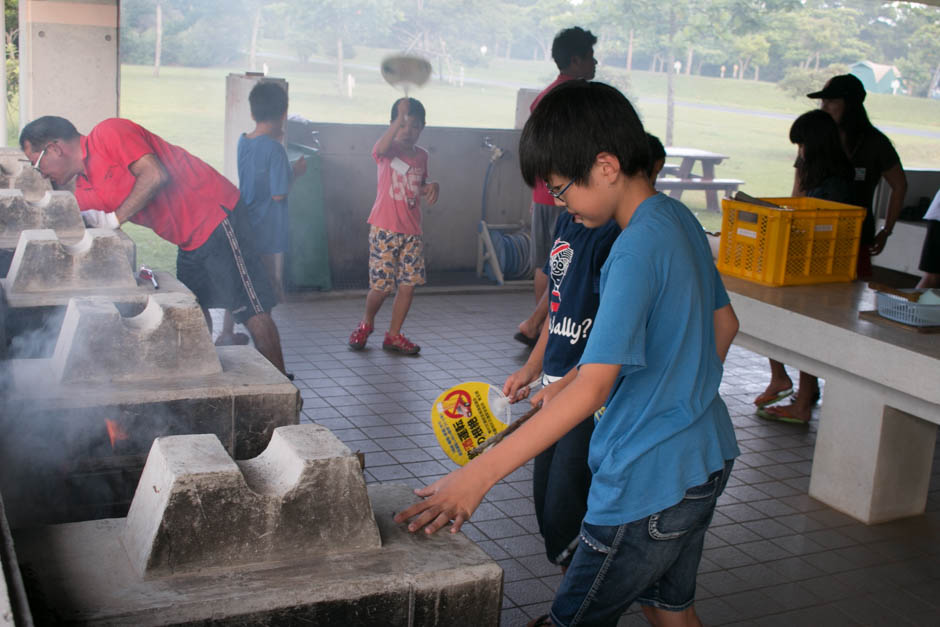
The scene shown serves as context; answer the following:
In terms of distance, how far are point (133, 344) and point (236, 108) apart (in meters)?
5.21

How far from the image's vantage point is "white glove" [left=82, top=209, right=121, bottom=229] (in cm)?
441

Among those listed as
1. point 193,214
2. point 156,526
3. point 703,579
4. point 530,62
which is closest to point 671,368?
point 156,526

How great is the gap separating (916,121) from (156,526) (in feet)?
82.7

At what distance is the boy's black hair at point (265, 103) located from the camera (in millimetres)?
5992

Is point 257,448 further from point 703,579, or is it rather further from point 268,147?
point 268,147

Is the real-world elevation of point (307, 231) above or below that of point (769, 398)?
above

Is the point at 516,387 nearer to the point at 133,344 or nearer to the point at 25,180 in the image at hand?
the point at 133,344

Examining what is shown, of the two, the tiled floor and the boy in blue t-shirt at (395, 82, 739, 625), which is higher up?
the boy in blue t-shirt at (395, 82, 739, 625)

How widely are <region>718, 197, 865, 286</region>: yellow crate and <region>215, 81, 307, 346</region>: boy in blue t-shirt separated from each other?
301 cm

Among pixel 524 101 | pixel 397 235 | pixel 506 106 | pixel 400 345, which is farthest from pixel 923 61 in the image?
pixel 400 345

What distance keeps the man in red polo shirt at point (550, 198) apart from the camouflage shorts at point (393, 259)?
3.01 feet

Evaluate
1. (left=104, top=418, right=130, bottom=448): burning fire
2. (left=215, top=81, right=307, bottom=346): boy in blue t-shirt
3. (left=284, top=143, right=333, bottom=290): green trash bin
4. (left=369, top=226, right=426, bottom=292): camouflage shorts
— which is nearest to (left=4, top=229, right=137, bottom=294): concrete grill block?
(left=104, top=418, right=130, bottom=448): burning fire

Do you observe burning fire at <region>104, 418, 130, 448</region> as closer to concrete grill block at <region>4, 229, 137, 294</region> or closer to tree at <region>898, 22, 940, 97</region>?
concrete grill block at <region>4, 229, 137, 294</region>

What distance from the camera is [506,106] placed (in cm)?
2252
